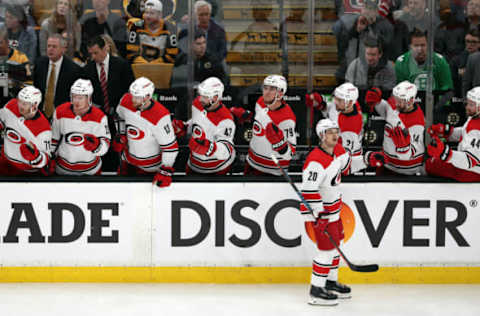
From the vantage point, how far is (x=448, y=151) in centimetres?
558

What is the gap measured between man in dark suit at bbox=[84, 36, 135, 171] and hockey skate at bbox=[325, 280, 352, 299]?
328cm

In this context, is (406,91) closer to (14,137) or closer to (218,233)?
(218,233)

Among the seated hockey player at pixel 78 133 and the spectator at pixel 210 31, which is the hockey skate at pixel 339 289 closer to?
the seated hockey player at pixel 78 133

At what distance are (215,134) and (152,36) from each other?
89.0 inches

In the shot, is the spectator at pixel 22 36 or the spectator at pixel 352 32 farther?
the spectator at pixel 352 32

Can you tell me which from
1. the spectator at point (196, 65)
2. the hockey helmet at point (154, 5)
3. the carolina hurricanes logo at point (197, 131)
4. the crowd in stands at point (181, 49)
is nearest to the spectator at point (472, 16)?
the crowd in stands at point (181, 49)

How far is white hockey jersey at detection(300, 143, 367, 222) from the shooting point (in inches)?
199

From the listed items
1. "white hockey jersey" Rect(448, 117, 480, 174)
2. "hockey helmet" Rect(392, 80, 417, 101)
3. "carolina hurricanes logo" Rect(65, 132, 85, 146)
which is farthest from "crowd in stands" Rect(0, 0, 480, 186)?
"white hockey jersey" Rect(448, 117, 480, 174)

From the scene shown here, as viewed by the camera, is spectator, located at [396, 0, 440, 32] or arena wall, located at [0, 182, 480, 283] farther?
spectator, located at [396, 0, 440, 32]

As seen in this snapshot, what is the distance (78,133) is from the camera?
5832 millimetres

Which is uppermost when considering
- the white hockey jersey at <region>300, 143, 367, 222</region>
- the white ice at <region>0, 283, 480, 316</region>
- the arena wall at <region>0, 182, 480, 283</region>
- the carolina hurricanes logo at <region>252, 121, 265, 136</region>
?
the carolina hurricanes logo at <region>252, 121, 265, 136</region>

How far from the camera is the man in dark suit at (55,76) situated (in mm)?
7383

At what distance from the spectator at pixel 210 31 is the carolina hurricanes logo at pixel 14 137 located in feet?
8.21

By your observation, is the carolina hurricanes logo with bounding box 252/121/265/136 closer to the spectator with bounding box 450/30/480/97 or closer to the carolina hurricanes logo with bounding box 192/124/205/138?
the carolina hurricanes logo with bounding box 192/124/205/138
